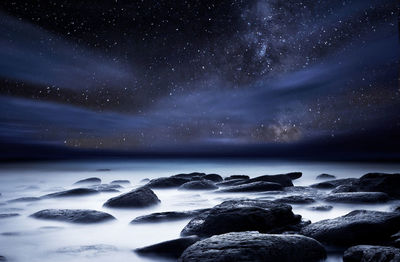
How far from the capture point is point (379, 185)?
8.56 meters

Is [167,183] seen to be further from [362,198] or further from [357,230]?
[357,230]

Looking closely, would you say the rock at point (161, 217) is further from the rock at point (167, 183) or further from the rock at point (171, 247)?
the rock at point (167, 183)

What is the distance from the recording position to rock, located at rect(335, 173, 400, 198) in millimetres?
8316

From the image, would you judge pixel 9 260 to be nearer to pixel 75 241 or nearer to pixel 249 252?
pixel 75 241

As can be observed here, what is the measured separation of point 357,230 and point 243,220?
140 cm

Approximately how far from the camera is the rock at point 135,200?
7.45 m

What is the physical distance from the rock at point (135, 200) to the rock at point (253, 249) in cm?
416

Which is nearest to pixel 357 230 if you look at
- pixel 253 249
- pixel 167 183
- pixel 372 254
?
pixel 372 254

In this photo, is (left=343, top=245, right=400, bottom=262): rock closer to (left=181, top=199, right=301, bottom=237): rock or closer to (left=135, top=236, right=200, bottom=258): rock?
(left=181, top=199, right=301, bottom=237): rock

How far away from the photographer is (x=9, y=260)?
4332 mm

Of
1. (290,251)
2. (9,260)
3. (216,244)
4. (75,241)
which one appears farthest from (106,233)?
(290,251)

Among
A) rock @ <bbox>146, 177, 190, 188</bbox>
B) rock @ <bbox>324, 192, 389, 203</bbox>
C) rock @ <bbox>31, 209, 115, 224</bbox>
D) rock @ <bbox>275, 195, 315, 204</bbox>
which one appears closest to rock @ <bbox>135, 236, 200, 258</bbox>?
rock @ <bbox>31, 209, 115, 224</bbox>

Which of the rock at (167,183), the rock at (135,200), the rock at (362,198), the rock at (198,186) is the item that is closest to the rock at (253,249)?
the rock at (362,198)

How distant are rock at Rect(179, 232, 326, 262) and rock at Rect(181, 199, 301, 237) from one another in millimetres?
901
